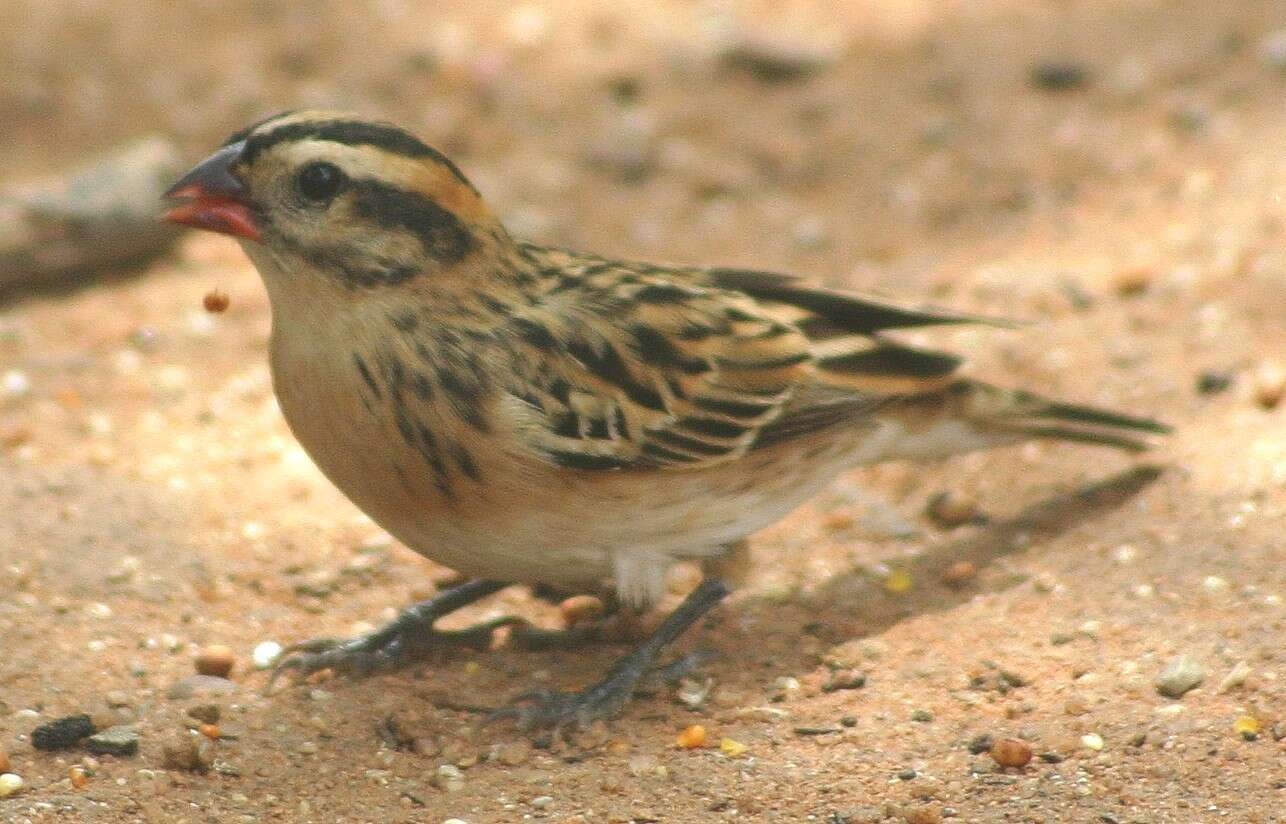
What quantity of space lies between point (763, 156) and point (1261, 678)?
5.26m

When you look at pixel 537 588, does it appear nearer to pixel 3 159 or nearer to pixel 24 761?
pixel 24 761

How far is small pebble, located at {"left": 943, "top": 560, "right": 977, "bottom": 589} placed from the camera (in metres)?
6.80

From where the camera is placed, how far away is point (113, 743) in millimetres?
5516

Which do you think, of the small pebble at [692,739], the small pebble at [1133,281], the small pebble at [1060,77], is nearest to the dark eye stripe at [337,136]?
the small pebble at [692,739]

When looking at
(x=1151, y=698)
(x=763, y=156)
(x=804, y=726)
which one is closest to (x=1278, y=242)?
(x=763, y=156)

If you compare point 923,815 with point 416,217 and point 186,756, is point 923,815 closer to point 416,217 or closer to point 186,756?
point 186,756

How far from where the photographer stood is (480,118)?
10680 mm

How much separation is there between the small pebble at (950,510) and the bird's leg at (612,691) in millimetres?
1367

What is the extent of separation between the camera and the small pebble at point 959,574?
6.80 metres

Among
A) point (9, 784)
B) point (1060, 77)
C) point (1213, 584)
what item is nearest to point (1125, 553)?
point (1213, 584)

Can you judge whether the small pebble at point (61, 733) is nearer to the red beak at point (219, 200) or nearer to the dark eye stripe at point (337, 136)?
the red beak at point (219, 200)

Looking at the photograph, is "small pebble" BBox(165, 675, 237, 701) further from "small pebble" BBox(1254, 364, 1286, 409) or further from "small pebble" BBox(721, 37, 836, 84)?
"small pebble" BBox(721, 37, 836, 84)

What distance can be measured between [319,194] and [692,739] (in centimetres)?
213

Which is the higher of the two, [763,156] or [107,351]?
[763,156]
